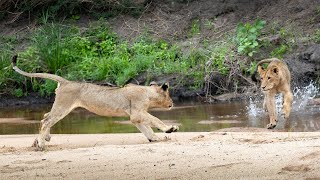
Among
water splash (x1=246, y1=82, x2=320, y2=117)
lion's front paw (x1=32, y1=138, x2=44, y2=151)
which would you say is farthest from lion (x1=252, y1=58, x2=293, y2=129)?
lion's front paw (x1=32, y1=138, x2=44, y2=151)

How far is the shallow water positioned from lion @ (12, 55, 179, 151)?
5.91 feet

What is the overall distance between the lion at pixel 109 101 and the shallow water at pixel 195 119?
1801mm

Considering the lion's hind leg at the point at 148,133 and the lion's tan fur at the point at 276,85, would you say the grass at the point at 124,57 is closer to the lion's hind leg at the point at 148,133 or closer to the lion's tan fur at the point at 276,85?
the lion's tan fur at the point at 276,85

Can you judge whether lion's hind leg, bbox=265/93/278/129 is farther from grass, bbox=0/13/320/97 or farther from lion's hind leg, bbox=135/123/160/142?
grass, bbox=0/13/320/97

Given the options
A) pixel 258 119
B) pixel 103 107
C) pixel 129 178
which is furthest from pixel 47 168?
pixel 258 119

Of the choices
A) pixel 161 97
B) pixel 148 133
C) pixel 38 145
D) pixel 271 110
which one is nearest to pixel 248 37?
pixel 271 110

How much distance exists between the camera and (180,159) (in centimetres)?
820

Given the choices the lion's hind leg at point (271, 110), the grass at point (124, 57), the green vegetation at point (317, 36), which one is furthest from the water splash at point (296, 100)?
the green vegetation at point (317, 36)

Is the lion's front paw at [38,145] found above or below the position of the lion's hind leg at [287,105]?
below

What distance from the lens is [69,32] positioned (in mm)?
21203

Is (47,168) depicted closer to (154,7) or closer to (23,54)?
(23,54)

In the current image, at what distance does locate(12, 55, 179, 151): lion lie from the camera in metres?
10.5

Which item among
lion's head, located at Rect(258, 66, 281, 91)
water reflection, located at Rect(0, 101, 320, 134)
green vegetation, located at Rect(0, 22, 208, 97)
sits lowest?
water reflection, located at Rect(0, 101, 320, 134)

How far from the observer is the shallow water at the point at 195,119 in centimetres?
1291
